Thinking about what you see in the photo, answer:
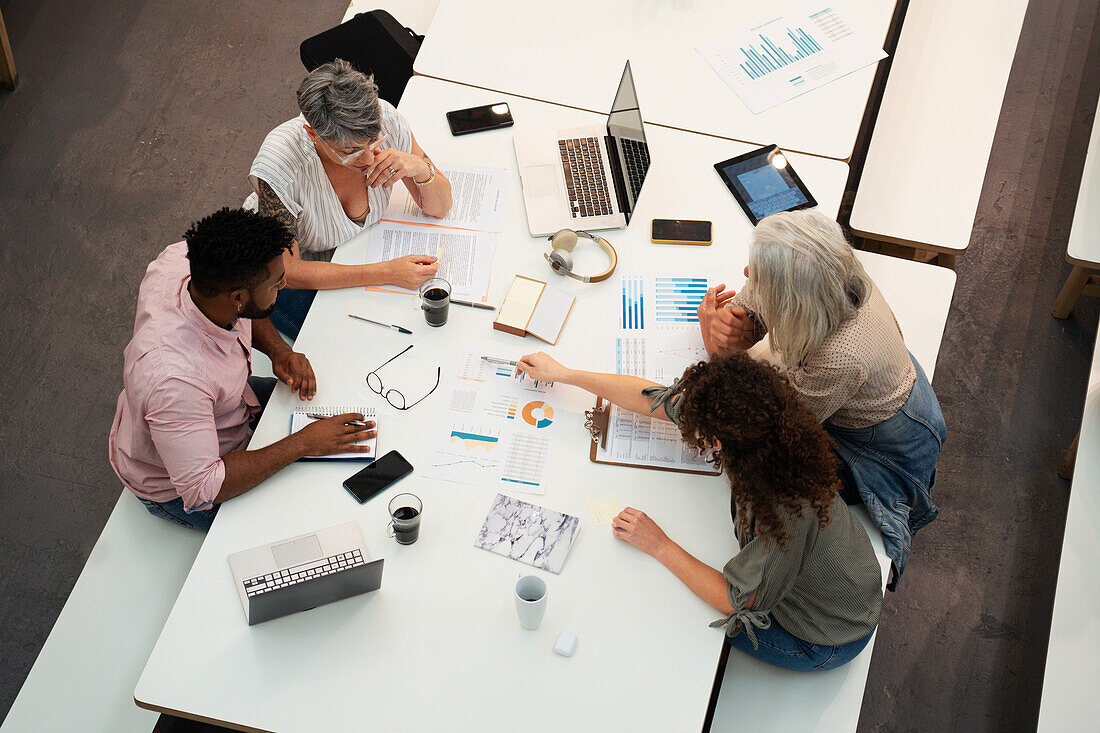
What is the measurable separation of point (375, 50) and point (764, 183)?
1.47 m

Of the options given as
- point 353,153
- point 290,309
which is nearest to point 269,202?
point 353,153

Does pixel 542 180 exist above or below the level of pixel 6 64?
below

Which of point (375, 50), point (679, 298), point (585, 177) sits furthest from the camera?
point (375, 50)

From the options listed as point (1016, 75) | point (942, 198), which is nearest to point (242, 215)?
point (942, 198)

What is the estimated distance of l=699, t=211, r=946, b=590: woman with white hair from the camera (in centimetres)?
205

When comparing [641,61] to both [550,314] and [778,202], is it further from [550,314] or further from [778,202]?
[550,314]

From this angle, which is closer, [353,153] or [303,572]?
[303,572]

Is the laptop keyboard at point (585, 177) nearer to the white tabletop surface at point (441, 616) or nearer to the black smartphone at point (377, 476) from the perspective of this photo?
the white tabletop surface at point (441, 616)

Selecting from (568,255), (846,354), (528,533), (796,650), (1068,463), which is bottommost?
(796,650)

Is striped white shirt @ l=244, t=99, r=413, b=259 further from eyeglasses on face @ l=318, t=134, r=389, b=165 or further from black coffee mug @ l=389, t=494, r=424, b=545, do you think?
black coffee mug @ l=389, t=494, r=424, b=545

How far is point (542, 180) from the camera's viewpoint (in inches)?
106

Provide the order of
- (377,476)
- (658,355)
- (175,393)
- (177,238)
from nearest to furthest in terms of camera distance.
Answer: (175,393) < (377,476) < (658,355) < (177,238)

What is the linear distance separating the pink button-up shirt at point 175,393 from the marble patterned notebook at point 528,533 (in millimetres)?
618

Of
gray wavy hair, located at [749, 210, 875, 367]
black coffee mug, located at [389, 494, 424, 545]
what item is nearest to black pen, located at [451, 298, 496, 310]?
black coffee mug, located at [389, 494, 424, 545]
